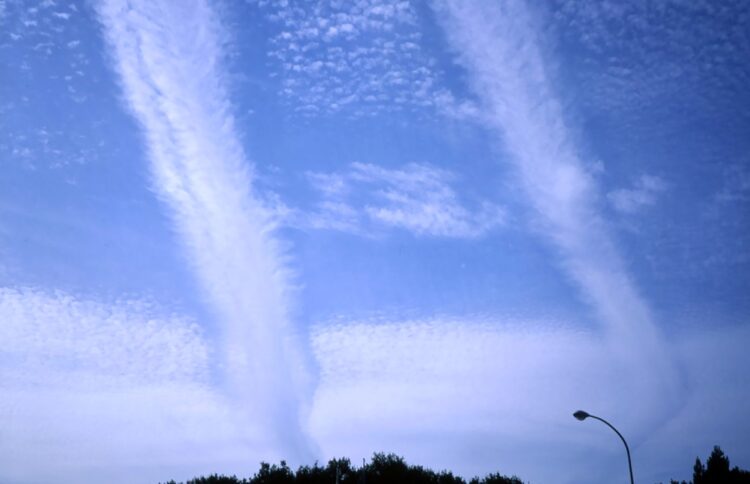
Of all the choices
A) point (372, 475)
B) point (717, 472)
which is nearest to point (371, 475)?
point (372, 475)

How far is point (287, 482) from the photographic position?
5516cm

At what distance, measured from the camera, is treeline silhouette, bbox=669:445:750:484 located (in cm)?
4712

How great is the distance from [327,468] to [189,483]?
728 inches

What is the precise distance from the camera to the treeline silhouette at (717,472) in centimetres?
4712

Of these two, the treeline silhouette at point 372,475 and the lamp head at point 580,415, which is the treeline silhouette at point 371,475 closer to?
the treeline silhouette at point 372,475

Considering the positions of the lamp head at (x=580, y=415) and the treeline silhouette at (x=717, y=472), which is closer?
the lamp head at (x=580, y=415)

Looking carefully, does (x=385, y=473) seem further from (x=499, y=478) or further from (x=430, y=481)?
(x=499, y=478)

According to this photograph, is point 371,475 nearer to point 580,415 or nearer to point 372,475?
point 372,475

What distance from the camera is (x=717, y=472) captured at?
48.1m

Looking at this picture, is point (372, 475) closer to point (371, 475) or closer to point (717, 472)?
point (371, 475)

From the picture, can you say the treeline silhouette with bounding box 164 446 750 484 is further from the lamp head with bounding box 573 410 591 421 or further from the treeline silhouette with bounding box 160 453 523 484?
the lamp head with bounding box 573 410 591 421

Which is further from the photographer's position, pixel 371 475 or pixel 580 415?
pixel 371 475

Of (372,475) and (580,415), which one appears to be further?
(372,475)

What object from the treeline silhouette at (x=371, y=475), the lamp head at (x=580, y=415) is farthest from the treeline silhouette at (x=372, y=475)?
the lamp head at (x=580, y=415)
